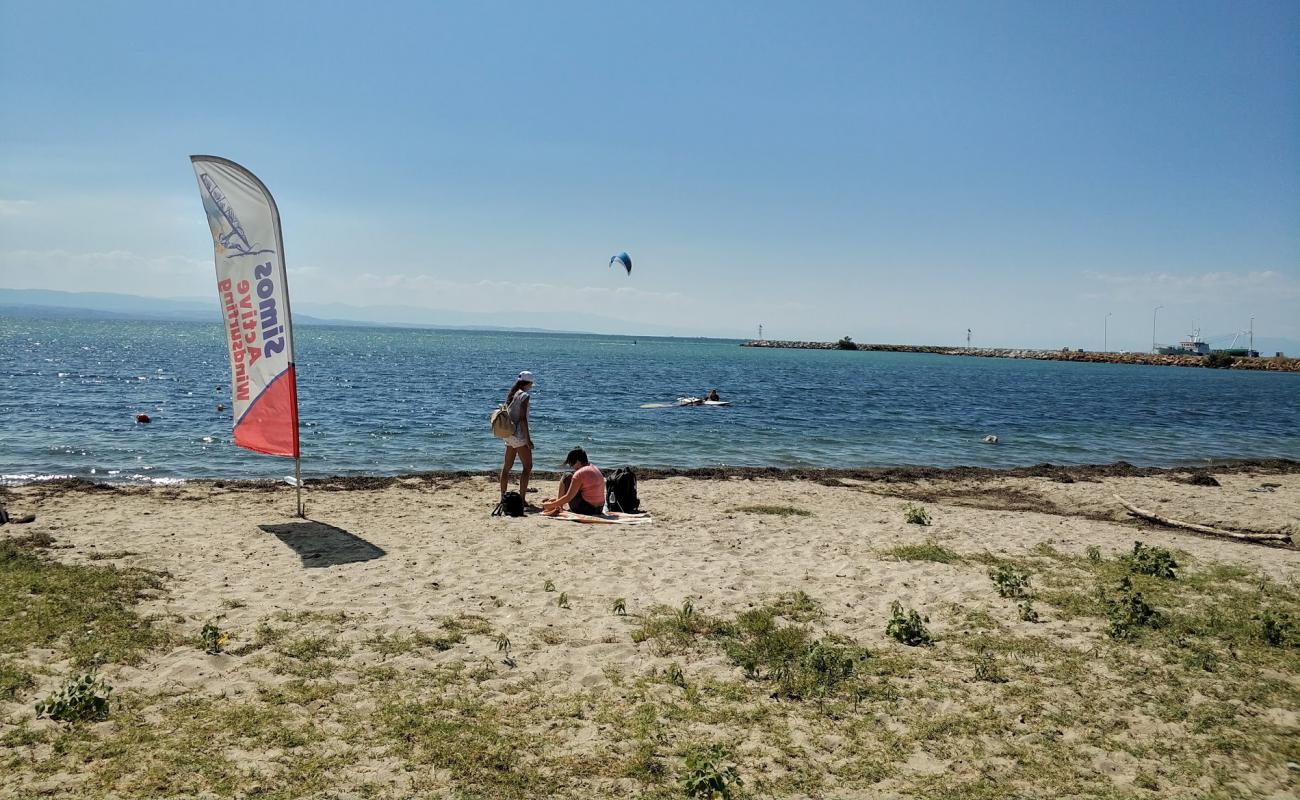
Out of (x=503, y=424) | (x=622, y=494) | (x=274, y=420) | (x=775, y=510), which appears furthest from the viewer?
(x=775, y=510)

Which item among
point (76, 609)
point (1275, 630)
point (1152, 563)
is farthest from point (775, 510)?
point (76, 609)

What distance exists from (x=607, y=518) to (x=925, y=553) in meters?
5.09

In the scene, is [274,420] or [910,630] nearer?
[910,630]

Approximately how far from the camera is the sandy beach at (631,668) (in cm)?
483

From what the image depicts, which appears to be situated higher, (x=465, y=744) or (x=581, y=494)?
(x=581, y=494)

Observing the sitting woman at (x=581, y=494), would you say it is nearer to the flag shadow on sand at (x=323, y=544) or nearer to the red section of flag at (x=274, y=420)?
the flag shadow on sand at (x=323, y=544)

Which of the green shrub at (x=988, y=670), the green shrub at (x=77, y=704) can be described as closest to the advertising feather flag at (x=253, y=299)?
the green shrub at (x=77, y=704)

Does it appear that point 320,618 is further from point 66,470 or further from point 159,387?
point 159,387

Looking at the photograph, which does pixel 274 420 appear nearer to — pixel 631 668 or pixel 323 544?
pixel 323 544

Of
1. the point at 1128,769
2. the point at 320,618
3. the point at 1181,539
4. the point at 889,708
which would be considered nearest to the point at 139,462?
the point at 320,618

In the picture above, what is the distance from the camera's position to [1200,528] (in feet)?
43.8

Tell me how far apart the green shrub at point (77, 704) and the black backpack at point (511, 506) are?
740cm

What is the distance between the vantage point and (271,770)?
467 cm

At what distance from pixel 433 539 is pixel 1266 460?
26.2m
